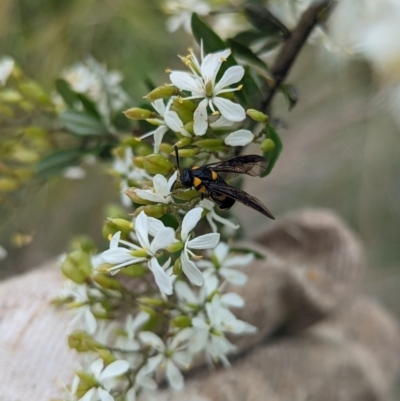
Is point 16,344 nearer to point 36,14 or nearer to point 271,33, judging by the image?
point 271,33

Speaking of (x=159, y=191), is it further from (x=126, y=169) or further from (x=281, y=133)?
(x=281, y=133)

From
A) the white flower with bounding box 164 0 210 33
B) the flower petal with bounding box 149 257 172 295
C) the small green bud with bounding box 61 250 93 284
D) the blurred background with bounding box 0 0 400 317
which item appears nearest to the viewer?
the flower petal with bounding box 149 257 172 295

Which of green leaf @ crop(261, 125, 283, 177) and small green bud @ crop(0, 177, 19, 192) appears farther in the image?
small green bud @ crop(0, 177, 19, 192)

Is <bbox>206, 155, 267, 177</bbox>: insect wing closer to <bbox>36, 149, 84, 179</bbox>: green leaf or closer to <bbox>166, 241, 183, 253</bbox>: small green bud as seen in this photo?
<bbox>166, 241, 183, 253</bbox>: small green bud

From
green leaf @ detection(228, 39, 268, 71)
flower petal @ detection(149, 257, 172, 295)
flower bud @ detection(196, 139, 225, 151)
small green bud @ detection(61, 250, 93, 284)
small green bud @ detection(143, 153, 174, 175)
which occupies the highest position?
green leaf @ detection(228, 39, 268, 71)

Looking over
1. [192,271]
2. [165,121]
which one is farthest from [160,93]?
[192,271]

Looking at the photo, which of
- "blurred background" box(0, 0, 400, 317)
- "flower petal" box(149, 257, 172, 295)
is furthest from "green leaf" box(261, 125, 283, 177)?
"blurred background" box(0, 0, 400, 317)
